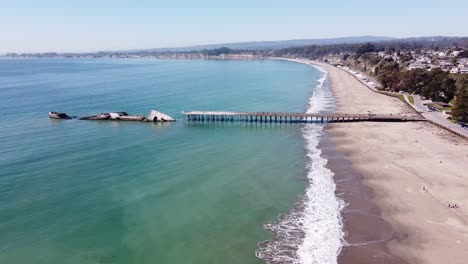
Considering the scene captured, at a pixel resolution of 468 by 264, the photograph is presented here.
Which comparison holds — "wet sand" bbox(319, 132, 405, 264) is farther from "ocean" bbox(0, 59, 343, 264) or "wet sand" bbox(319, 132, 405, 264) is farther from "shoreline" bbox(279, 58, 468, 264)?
"ocean" bbox(0, 59, 343, 264)

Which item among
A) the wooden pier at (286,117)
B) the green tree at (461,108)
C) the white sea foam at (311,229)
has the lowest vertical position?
the white sea foam at (311,229)

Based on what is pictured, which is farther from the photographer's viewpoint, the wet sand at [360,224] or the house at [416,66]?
the house at [416,66]

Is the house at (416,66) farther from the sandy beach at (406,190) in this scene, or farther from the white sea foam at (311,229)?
the white sea foam at (311,229)

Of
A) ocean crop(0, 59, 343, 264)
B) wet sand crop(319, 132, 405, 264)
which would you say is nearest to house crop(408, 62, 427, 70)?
ocean crop(0, 59, 343, 264)

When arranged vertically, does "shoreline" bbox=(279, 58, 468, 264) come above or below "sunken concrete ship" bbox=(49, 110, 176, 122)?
below

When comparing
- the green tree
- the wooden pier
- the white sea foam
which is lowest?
the white sea foam

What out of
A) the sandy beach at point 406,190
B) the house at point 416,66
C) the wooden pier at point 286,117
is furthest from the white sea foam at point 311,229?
the house at point 416,66

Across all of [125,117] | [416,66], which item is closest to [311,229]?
[125,117]
